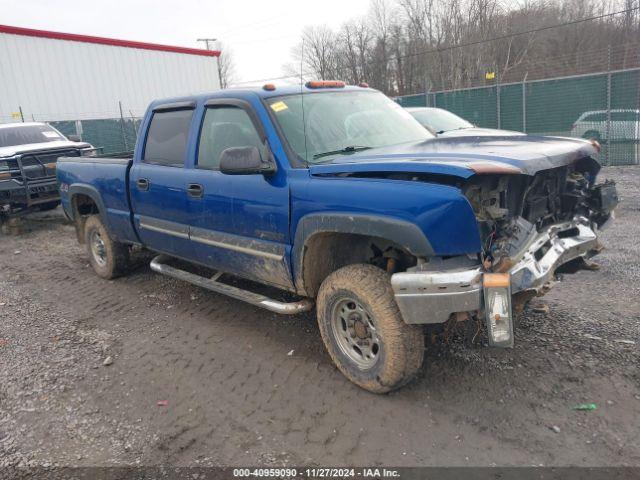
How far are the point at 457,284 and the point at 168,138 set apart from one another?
3167 millimetres

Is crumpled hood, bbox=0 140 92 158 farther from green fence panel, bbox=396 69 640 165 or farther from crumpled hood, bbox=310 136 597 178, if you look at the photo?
green fence panel, bbox=396 69 640 165

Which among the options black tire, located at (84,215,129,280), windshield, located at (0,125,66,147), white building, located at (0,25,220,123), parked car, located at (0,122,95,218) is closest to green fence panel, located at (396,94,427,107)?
white building, located at (0,25,220,123)

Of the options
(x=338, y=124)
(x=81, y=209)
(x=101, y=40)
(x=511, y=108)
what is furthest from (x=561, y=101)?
(x=101, y=40)

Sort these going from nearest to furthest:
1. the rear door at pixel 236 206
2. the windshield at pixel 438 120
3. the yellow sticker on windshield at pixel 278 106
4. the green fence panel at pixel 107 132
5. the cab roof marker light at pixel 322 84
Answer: the rear door at pixel 236 206 → the yellow sticker on windshield at pixel 278 106 → the cab roof marker light at pixel 322 84 → the windshield at pixel 438 120 → the green fence panel at pixel 107 132

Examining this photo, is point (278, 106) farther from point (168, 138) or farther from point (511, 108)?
point (511, 108)

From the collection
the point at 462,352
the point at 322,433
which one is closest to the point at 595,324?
the point at 462,352

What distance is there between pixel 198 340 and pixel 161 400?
3.00 feet

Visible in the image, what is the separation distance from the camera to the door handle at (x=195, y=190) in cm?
421

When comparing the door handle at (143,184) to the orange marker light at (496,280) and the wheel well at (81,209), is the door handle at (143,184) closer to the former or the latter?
the wheel well at (81,209)

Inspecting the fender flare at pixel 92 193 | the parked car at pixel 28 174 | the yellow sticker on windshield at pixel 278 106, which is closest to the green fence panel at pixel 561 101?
the yellow sticker on windshield at pixel 278 106

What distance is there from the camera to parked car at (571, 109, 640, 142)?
470 inches

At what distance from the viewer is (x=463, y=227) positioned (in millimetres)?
2740

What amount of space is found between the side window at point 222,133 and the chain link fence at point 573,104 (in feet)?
35.2

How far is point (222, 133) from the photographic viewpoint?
4.21m
